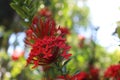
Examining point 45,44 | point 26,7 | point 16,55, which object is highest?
point 16,55

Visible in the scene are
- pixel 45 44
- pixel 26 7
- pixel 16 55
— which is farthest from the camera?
pixel 16 55

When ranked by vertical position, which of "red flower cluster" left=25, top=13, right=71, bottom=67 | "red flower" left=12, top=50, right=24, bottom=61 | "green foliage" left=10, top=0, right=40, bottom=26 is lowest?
"red flower cluster" left=25, top=13, right=71, bottom=67

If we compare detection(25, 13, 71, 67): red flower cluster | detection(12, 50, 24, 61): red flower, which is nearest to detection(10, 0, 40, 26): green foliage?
detection(25, 13, 71, 67): red flower cluster

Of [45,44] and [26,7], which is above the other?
[26,7]

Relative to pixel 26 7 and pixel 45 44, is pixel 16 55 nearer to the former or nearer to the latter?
pixel 26 7

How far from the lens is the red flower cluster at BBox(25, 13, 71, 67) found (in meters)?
1.22

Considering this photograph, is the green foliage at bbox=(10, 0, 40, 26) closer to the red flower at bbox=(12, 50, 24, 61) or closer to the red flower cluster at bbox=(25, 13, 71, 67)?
the red flower cluster at bbox=(25, 13, 71, 67)

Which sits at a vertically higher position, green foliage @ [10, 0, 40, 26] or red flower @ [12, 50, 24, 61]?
red flower @ [12, 50, 24, 61]

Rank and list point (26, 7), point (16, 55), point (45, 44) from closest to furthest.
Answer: point (45, 44) < point (26, 7) < point (16, 55)

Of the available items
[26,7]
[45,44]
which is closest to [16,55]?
[26,7]

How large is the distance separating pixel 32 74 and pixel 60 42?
123 cm

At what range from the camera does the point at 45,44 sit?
122cm

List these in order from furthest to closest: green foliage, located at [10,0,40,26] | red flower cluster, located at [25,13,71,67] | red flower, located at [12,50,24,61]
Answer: red flower, located at [12,50,24,61], green foliage, located at [10,0,40,26], red flower cluster, located at [25,13,71,67]

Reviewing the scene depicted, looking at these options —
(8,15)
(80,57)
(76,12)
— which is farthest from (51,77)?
(76,12)
